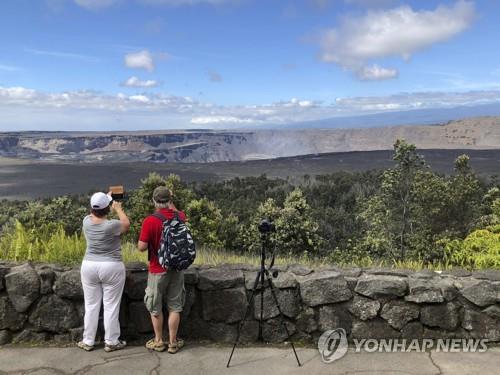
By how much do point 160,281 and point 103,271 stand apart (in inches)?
24.0

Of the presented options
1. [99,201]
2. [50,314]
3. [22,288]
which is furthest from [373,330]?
[22,288]

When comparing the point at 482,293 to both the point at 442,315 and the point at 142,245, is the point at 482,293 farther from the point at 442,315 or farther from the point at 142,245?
the point at 142,245

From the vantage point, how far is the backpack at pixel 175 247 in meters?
5.23

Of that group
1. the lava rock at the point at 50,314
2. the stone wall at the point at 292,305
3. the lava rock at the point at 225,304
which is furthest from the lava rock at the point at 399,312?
the lava rock at the point at 50,314

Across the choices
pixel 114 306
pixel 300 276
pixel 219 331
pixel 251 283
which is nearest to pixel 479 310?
pixel 300 276

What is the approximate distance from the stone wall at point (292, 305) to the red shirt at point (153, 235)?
1.75 feet

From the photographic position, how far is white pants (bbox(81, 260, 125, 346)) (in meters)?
5.42

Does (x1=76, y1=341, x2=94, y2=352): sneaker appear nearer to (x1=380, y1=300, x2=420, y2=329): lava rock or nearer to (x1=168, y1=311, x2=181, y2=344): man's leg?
(x1=168, y1=311, x2=181, y2=344): man's leg

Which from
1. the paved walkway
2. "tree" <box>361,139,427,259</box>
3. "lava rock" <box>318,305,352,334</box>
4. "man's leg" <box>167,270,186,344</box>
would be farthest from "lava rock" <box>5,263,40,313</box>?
"tree" <box>361,139,427,259</box>

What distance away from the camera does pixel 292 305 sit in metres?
5.80

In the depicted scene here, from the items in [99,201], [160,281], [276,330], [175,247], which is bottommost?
[276,330]

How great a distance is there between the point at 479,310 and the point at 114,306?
3993mm

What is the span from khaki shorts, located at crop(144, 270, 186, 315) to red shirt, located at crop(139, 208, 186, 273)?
9 cm

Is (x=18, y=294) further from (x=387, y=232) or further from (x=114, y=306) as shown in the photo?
(x=387, y=232)
